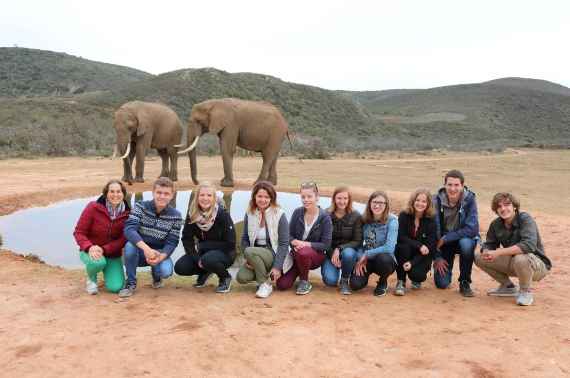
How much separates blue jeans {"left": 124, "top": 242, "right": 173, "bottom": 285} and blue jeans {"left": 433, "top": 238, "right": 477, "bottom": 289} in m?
2.71

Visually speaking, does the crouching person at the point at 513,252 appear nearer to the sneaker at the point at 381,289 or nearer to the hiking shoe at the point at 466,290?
the hiking shoe at the point at 466,290

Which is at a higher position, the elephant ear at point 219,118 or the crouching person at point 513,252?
the elephant ear at point 219,118

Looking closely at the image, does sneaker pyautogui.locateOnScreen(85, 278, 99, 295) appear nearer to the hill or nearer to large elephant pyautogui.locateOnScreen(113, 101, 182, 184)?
large elephant pyautogui.locateOnScreen(113, 101, 182, 184)

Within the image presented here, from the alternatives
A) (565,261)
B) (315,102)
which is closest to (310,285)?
(565,261)

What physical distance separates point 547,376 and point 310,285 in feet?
7.81

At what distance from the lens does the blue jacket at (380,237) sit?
509 cm

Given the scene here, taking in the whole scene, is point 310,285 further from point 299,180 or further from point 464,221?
point 299,180

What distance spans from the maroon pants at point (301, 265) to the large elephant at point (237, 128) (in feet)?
24.7

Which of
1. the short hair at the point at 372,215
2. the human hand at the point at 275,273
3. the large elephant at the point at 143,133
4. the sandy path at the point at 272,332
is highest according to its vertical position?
the large elephant at the point at 143,133

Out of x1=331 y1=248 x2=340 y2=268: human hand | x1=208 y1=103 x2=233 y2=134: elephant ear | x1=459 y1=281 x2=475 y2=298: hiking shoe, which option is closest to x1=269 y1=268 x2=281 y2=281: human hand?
x1=331 y1=248 x2=340 y2=268: human hand

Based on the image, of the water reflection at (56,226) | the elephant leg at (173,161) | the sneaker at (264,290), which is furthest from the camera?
the elephant leg at (173,161)

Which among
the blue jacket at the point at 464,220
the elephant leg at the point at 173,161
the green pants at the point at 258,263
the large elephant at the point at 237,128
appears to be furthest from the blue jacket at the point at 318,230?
the elephant leg at the point at 173,161

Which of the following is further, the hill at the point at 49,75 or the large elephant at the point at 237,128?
the hill at the point at 49,75

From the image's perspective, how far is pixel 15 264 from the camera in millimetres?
6039
